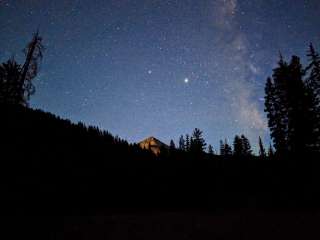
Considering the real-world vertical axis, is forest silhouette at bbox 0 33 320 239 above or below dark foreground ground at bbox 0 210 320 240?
above

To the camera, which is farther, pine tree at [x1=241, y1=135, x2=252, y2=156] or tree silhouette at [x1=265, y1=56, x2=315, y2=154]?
pine tree at [x1=241, y1=135, x2=252, y2=156]

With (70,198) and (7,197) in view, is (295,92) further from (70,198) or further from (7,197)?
(7,197)

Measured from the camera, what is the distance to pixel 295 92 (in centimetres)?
2472

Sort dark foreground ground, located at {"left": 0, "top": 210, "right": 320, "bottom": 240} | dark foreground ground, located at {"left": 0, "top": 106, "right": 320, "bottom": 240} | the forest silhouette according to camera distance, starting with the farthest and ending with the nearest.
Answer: the forest silhouette, dark foreground ground, located at {"left": 0, "top": 106, "right": 320, "bottom": 240}, dark foreground ground, located at {"left": 0, "top": 210, "right": 320, "bottom": 240}

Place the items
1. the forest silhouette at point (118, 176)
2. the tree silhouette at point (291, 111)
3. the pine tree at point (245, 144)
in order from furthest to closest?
1. the pine tree at point (245, 144)
2. the tree silhouette at point (291, 111)
3. the forest silhouette at point (118, 176)

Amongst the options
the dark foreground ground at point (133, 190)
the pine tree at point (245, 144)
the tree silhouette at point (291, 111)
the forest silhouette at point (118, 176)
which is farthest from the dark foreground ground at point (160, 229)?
the pine tree at point (245, 144)

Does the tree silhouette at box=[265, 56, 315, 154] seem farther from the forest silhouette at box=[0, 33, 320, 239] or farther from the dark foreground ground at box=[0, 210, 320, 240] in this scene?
the dark foreground ground at box=[0, 210, 320, 240]

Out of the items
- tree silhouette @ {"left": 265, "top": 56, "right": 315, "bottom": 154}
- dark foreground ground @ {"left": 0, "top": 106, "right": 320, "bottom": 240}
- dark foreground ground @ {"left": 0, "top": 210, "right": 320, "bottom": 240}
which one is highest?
tree silhouette @ {"left": 265, "top": 56, "right": 315, "bottom": 154}

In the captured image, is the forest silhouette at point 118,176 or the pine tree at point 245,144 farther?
the pine tree at point 245,144

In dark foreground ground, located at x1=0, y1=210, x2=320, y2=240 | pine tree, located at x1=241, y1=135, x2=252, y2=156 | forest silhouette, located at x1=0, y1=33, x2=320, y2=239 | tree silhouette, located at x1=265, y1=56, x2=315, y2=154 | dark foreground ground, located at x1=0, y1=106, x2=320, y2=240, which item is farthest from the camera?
pine tree, located at x1=241, y1=135, x2=252, y2=156

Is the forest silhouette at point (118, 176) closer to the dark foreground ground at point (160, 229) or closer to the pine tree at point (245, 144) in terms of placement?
the dark foreground ground at point (160, 229)

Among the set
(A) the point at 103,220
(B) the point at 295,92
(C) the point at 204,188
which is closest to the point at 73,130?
(A) the point at 103,220

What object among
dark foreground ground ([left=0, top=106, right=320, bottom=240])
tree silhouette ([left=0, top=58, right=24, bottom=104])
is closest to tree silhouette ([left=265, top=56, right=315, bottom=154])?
dark foreground ground ([left=0, top=106, right=320, bottom=240])

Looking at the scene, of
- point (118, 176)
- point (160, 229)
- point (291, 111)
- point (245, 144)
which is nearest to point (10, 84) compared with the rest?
point (118, 176)
